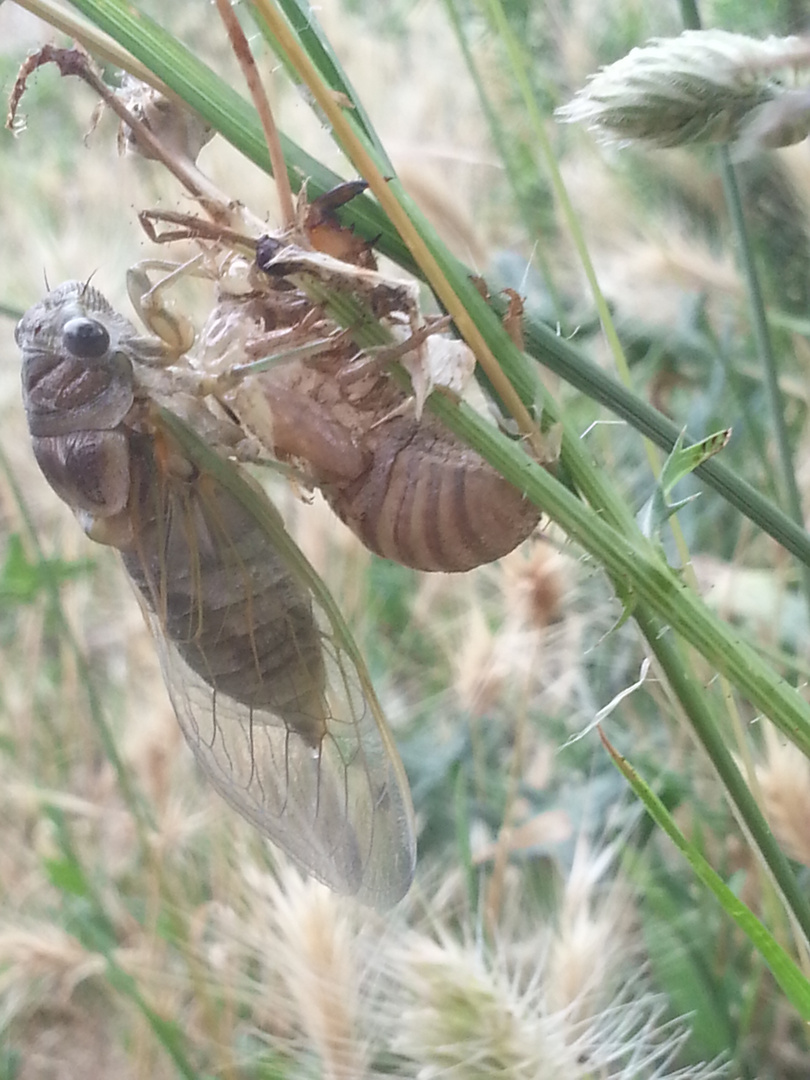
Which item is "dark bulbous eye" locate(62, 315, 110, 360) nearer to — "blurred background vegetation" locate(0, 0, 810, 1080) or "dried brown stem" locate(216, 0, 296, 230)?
"blurred background vegetation" locate(0, 0, 810, 1080)

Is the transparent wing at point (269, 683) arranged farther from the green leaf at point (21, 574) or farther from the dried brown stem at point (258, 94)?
the green leaf at point (21, 574)

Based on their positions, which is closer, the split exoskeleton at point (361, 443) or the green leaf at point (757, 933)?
the green leaf at point (757, 933)

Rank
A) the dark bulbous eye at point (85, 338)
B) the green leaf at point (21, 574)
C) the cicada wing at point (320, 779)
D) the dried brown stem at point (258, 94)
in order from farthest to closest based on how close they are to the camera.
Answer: the green leaf at point (21, 574) < the cicada wing at point (320, 779) < the dark bulbous eye at point (85, 338) < the dried brown stem at point (258, 94)

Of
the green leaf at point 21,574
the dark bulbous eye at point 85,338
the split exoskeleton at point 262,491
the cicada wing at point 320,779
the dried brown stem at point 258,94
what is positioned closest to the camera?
the dried brown stem at point 258,94

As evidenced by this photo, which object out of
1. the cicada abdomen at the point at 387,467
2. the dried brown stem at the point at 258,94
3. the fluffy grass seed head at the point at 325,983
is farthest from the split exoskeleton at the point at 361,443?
the fluffy grass seed head at the point at 325,983

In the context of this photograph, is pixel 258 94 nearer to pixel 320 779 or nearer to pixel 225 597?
pixel 225 597

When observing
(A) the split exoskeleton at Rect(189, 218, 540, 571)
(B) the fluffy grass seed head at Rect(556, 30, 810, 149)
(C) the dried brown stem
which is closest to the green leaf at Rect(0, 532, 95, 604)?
(A) the split exoskeleton at Rect(189, 218, 540, 571)
